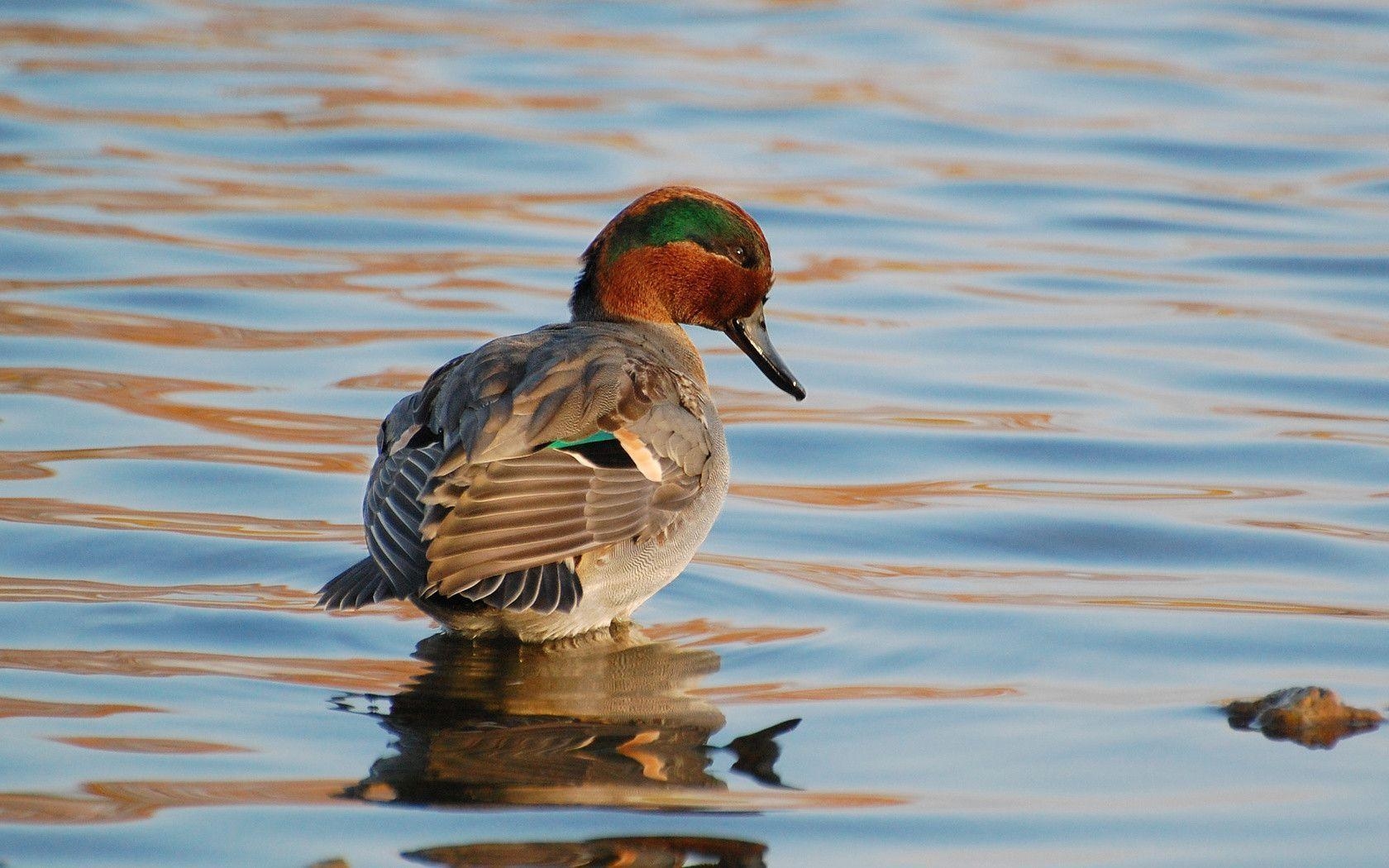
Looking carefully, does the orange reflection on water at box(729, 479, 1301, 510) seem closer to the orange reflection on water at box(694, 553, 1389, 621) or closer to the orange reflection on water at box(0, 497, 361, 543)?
the orange reflection on water at box(694, 553, 1389, 621)

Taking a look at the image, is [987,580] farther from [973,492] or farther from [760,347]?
[760,347]

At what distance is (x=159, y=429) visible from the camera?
7.62 m

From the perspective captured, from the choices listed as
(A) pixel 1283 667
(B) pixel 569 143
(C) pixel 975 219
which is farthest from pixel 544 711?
(B) pixel 569 143

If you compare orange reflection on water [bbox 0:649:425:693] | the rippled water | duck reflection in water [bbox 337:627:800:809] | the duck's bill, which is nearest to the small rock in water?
the rippled water

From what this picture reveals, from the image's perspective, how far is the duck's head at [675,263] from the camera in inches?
258

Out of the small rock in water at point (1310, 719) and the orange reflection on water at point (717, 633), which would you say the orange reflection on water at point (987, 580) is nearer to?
the orange reflection on water at point (717, 633)

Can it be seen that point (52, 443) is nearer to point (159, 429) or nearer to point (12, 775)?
point (159, 429)

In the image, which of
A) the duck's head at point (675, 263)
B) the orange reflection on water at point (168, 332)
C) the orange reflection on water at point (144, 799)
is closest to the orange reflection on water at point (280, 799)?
the orange reflection on water at point (144, 799)

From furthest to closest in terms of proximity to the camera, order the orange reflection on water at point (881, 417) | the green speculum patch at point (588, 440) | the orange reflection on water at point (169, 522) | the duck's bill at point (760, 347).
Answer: the orange reflection on water at point (881, 417) < the duck's bill at point (760, 347) < the orange reflection on water at point (169, 522) < the green speculum patch at point (588, 440)

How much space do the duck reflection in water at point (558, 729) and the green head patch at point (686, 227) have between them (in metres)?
1.42

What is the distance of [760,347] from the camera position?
6887mm

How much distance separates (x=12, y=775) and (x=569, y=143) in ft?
30.8

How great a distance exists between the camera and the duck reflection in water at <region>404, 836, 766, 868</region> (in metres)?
3.96

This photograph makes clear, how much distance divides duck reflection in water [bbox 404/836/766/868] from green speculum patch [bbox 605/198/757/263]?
284 cm
